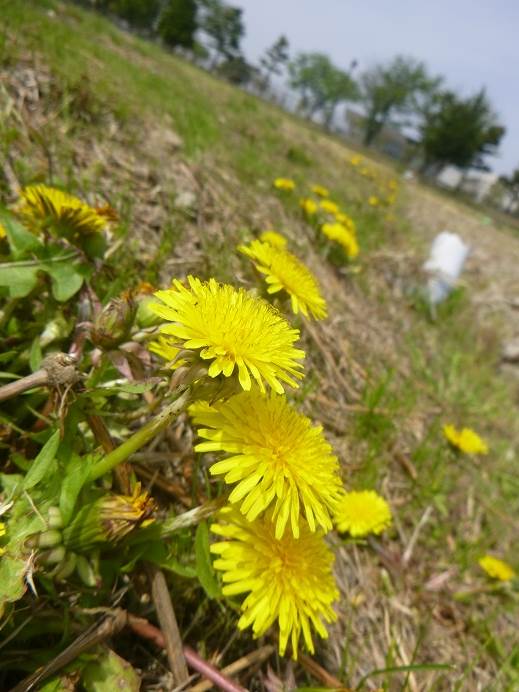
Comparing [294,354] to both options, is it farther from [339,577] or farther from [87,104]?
[87,104]

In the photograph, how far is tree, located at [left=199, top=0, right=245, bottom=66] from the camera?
56562 millimetres

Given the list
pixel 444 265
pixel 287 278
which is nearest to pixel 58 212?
pixel 287 278

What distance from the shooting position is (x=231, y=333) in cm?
73

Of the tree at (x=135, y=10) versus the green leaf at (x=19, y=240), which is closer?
the green leaf at (x=19, y=240)

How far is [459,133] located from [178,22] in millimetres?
24192

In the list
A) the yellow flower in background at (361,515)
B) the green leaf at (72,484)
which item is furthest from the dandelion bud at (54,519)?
the yellow flower in background at (361,515)

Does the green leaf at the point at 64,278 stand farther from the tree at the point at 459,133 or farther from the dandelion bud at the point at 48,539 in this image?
the tree at the point at 459,133

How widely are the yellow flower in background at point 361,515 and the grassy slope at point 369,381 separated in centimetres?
12

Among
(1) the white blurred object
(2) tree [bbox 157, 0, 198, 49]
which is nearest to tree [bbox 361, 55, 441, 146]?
(2) tree [bbox 157, 0, 198, 49]

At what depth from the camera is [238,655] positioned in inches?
38.8

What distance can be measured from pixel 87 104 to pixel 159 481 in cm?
212

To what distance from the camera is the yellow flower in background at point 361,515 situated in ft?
4.62

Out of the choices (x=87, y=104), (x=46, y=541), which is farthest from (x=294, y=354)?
(x=87, y=104)

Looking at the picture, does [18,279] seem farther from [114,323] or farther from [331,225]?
[331,225]
